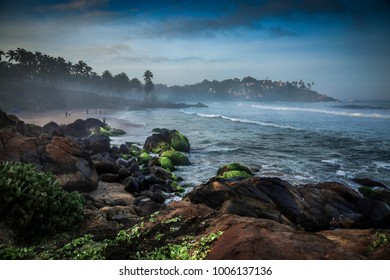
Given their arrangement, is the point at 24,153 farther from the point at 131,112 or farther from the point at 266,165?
the point at 131,112

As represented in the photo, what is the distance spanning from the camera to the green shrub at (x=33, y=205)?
5137 millimetres

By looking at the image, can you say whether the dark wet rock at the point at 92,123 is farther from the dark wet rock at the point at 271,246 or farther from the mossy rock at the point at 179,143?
the dark wet rock at the point at 271,246

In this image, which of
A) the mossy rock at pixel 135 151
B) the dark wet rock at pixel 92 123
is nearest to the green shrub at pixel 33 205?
the mossy rock at pixel 135 151

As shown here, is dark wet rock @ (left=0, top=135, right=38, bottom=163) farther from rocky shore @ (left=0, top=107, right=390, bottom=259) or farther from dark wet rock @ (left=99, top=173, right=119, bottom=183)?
dark wet rock @ (left=99, top=173, right=119, bottom=183)

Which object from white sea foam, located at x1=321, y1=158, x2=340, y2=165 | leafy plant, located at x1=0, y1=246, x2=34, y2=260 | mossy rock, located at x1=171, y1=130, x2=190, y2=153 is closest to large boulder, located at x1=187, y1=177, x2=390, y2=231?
leafy plant, located at x1=0, y1=246, x2=34, y2=260

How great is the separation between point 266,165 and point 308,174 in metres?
2.68

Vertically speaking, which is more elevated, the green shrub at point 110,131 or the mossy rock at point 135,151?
the green shrub at point 110,131

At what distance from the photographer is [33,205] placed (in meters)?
5.38

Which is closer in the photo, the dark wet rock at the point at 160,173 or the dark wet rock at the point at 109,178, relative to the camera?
the dark wet rock at the point at 109,178

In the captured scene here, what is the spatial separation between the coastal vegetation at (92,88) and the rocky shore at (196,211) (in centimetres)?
318

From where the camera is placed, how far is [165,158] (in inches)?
666

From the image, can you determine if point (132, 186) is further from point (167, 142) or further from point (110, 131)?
point (110, 131)

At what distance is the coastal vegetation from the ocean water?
3113 millimetres
